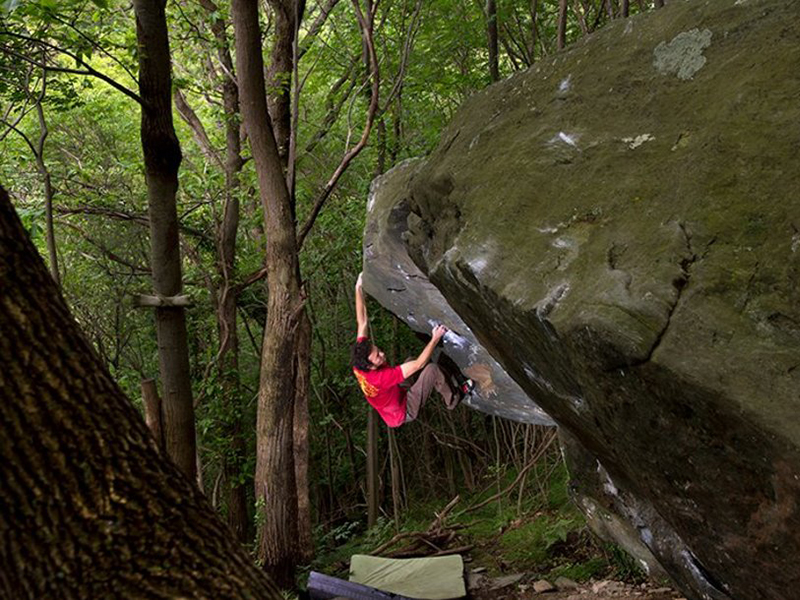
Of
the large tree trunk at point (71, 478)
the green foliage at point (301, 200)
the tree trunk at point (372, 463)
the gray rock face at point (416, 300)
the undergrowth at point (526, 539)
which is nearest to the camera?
the large tree trunk at point (71, 478)

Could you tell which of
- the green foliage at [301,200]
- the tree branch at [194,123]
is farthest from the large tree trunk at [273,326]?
the tree branch at [194,123]

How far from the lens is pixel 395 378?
21.4 feet

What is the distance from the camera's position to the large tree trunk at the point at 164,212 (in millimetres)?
5277

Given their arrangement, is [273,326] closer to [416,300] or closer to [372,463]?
[416,300]

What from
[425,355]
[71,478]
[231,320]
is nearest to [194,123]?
[231,320]

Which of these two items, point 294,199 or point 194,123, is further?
point 194,123

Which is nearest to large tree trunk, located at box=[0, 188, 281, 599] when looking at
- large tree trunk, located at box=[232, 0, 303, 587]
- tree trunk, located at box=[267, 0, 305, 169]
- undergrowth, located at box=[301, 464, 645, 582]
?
large tree trunk, located at box=[232, 0, 303, 587]

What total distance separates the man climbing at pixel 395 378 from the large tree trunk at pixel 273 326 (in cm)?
111

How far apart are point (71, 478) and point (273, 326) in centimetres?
582

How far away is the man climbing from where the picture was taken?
6383 mm

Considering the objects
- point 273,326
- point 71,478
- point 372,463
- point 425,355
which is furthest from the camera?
point 372,463

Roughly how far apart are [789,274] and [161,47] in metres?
4.55

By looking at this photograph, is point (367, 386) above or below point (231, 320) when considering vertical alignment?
below

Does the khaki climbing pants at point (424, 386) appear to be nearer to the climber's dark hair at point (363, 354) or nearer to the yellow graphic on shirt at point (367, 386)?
the yellow graphic on shirt at point (367, 386)
